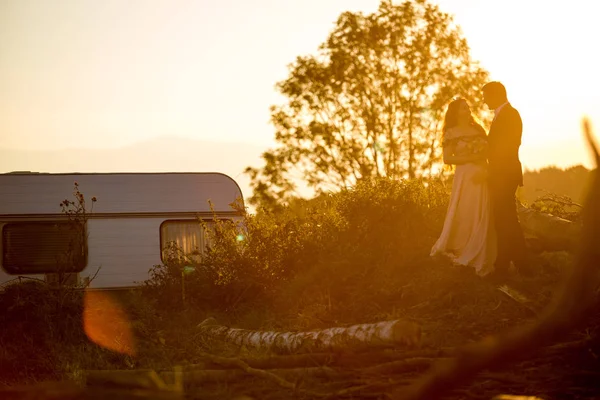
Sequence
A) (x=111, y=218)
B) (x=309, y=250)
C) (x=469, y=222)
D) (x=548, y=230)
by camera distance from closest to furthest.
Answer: (x=469, y=222) < (x=548, y=230) < (x=309, y=250) < (x=111, y=218)

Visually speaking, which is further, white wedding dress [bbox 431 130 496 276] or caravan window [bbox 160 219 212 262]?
caravan window [bbox 160 219 212 262]

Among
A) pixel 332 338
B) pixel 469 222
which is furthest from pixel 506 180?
pixel 332 338

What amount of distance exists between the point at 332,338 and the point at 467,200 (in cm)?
362

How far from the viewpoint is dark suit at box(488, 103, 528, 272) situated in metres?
10.2

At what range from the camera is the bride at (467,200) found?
415 inches

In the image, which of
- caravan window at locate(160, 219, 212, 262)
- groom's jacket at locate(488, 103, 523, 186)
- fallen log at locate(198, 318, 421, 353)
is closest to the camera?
fallen log at locate(198, 318, 421, 353)

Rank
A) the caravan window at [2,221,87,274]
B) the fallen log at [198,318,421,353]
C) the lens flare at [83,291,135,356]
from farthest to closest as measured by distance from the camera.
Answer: the caravan window at [2,221,87,274] < the lens flare at [83,291,135,356] < the fallen log at [198,318,421,353]

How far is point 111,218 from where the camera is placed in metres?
14.3

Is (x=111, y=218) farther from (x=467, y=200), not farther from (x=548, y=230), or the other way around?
(x=548, y=230)

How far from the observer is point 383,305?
1041 centimetres

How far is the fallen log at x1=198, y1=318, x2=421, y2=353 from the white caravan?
4.87m

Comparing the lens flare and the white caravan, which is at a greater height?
the white caravan

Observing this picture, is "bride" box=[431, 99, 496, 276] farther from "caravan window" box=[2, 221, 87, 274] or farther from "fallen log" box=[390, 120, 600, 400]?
"fallen log" box=[390, 120, 600, 400]

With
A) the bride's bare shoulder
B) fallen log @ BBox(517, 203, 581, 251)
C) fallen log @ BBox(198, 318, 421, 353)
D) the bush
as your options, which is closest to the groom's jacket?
the bride's bare shoulder
